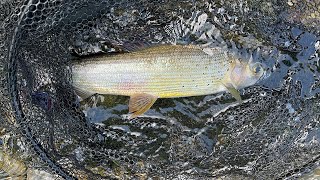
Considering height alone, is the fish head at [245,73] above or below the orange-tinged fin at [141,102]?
above

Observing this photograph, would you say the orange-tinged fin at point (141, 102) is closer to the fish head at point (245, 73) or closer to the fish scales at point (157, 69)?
the fish scales at point (157, 69)

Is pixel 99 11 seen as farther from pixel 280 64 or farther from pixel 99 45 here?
pixel 280 64

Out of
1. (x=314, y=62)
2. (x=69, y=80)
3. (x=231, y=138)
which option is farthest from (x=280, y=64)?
(x=69, y=80)

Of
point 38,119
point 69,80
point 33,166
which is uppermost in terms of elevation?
point 69,80

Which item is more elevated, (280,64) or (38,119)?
(280,64)

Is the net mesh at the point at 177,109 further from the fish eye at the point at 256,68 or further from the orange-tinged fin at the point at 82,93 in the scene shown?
the fish eye at the point at 256,68

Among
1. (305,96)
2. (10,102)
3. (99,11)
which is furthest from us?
(305,96)

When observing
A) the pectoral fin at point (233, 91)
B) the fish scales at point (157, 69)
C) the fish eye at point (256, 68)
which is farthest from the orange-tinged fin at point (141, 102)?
the fish eye at point (256, 68)
